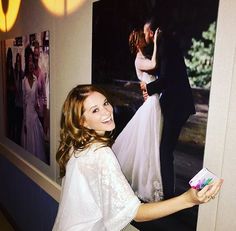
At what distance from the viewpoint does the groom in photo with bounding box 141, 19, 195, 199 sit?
1.16 meters

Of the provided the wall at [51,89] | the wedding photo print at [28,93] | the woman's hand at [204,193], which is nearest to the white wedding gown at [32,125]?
the wedding photo print at [28,93]

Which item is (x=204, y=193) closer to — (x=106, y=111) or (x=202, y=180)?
(x=202, y=180)

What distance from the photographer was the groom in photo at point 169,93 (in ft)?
3.79

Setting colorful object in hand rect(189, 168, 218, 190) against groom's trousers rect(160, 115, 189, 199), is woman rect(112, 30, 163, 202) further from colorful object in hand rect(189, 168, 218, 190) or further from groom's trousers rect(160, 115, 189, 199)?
colorful object in hand rect(189, 168, 218, 190)

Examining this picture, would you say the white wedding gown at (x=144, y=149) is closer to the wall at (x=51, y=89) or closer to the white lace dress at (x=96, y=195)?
the white lace dress at (x=96, y=195)

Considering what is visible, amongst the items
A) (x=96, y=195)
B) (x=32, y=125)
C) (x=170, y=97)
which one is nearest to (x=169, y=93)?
(x=170, y=97)

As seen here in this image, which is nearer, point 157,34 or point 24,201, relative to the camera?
point 157,34

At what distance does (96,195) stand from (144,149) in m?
0.34

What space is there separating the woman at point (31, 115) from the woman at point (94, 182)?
3.92ft

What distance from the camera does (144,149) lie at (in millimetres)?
1387

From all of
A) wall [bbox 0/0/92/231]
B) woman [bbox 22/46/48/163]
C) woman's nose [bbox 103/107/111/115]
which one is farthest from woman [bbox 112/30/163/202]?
woman [bbox 22/46/48/163]

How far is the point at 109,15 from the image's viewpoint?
152cm

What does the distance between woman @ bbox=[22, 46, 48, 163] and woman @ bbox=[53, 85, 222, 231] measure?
120cm

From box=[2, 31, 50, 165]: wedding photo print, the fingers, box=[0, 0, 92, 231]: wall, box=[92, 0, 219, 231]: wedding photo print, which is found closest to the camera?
the fingers
